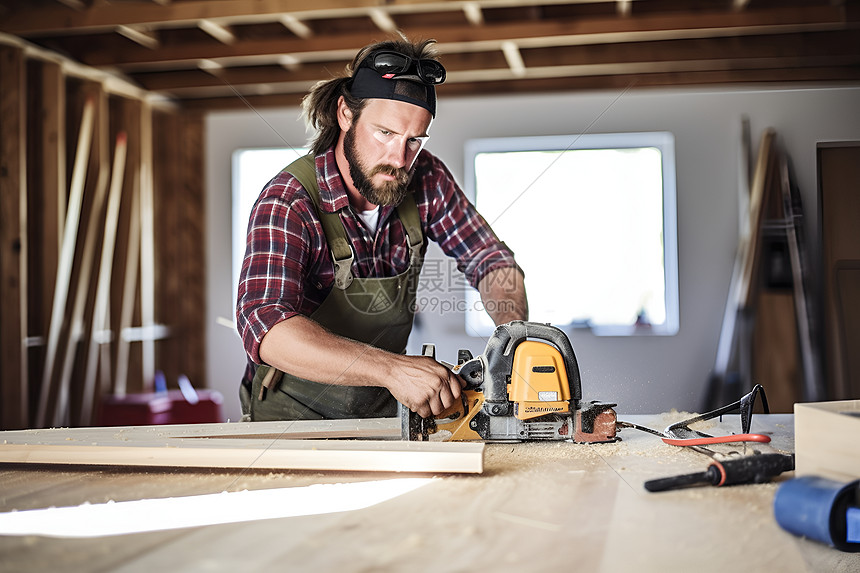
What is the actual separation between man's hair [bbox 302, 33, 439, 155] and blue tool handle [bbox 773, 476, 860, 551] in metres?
1.50

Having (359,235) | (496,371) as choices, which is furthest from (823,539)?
(359,235)

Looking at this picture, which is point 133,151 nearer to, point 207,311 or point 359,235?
point 207,311

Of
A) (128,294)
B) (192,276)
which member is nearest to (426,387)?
(128,294)

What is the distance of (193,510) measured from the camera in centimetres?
101

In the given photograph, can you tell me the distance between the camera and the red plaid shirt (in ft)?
5.82

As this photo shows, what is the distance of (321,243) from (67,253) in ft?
10.3

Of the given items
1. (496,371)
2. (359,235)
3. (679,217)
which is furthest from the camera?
(679,217)

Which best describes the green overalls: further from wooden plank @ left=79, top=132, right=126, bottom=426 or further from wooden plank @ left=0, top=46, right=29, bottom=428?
wooden plank @ left=79, top=132, right=126, bottom=426

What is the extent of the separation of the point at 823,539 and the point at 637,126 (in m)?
4.68

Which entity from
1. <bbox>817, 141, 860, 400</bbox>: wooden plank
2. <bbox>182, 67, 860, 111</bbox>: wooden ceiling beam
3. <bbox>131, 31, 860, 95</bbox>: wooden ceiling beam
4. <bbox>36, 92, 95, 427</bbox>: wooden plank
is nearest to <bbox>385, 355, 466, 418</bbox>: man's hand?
<bbox>817, 141, 860, 400</bbox>: wooden plank

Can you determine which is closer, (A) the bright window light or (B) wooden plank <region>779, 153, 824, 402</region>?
(A) the bright window light

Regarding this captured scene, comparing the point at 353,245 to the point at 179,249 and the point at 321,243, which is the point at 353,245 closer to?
the point at 321,243

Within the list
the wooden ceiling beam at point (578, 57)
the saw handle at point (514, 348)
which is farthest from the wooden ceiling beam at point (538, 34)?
the saw handle at point (514, 348)

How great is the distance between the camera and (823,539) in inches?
33.9
